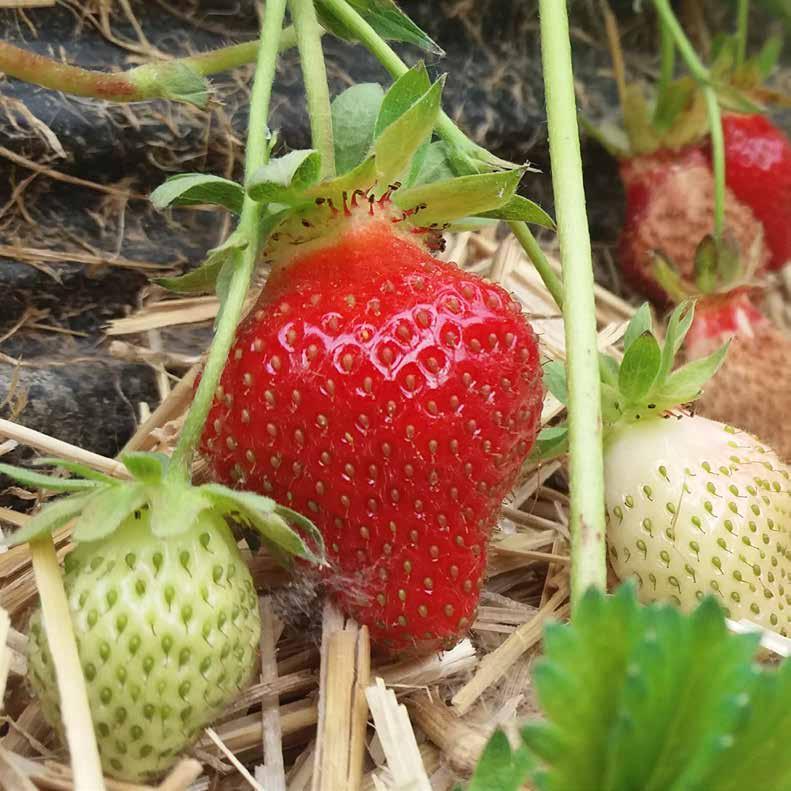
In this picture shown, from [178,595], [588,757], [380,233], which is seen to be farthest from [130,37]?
[588,757]

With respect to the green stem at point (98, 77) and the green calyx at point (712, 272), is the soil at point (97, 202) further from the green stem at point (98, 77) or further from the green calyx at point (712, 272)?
the green calyx at point (712, 272)

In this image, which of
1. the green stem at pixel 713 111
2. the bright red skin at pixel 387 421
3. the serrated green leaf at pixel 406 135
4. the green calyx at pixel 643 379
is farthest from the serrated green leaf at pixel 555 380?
the green stem at pixel 713 111

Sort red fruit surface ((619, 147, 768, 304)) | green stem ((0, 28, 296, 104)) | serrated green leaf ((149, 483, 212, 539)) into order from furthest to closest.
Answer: red fruit surface ((619, 147, 768, 304)) < green stem ((0, 28, 296, 104)) < serrated green leaf ((149, 483, 212, 539))

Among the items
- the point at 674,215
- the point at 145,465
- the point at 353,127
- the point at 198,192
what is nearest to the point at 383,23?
the point at 353,127

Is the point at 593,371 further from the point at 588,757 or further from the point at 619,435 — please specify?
the point at 588,757

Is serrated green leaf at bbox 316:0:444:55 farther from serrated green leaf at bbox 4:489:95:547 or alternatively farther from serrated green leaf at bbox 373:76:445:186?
serrated green leaf at bbox 4:489:95:547

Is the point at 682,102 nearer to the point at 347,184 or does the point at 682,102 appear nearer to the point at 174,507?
the point at 347,184

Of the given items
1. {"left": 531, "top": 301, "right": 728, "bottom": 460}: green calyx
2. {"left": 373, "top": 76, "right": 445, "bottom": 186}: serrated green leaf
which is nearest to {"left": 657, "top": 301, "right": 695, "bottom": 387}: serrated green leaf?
{"left": 531, "top": 301, "right": 728, "bottom": 460}: green calyx
